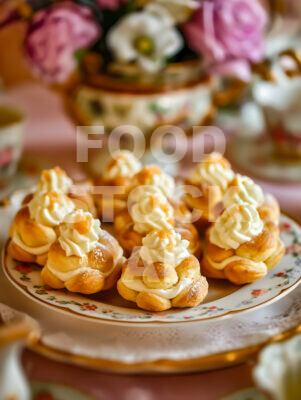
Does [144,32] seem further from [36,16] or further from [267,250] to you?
[267,250]

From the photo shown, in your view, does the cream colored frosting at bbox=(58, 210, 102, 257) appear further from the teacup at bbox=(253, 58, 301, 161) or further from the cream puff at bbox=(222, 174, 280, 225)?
the teacup at bbox=(253, 58, 301, 161)

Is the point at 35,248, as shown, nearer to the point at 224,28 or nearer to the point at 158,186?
the point at 158,186

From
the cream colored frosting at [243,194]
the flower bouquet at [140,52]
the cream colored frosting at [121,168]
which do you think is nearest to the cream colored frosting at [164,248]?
the cream colored frosting at [243,194]

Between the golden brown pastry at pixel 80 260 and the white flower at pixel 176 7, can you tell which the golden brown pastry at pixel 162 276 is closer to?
the golden brown pastry at pixel 80 260

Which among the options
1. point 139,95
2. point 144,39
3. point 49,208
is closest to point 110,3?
point 144,39

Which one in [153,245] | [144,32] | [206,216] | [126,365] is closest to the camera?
[126,365]

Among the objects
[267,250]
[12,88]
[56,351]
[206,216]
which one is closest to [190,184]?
[206,216]

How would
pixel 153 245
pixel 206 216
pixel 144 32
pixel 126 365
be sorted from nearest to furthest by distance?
pixel 126 365 → pixel 153 245 → pixel 206 216 → pixel 144 32
